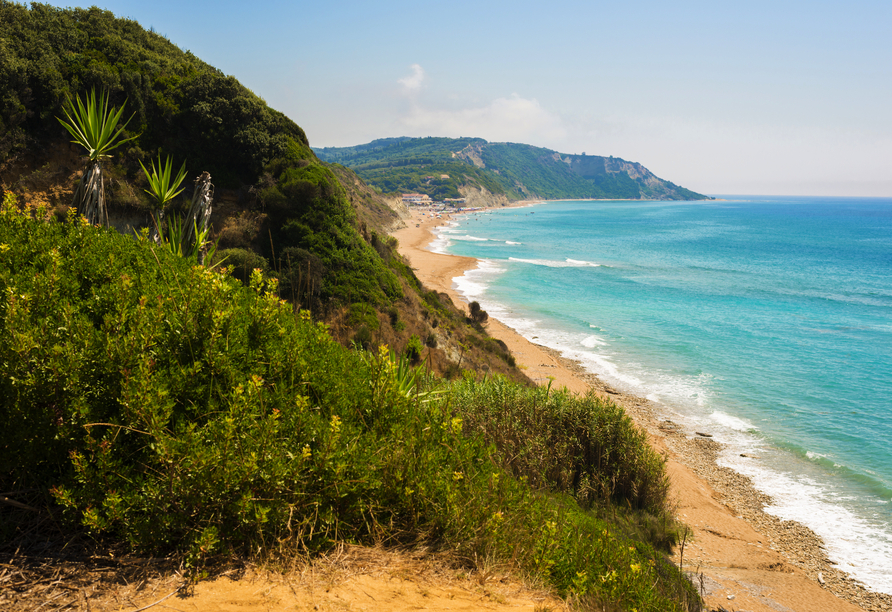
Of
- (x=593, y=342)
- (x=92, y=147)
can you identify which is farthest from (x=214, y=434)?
(x=593, y=342)

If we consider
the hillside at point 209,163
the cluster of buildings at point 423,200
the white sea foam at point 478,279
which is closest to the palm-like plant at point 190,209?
the hillside at point 209,163

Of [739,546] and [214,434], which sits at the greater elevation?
[214,434]

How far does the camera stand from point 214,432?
319 centimetres

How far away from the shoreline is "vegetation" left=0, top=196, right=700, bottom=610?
20.9 ft

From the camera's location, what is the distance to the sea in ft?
53.1

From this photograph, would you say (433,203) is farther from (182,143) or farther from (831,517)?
(831,517)

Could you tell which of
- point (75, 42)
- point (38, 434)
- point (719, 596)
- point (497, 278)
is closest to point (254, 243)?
point (75, 42)

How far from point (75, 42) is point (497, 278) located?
133ft

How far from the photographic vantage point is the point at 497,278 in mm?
53312

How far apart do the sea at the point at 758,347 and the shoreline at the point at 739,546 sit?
0.62 m

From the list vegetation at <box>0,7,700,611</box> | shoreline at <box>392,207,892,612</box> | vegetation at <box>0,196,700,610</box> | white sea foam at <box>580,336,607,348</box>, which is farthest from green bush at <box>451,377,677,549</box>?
white sea foam at <box>580,336,607,348</box>

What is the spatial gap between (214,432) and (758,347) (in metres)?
35.4

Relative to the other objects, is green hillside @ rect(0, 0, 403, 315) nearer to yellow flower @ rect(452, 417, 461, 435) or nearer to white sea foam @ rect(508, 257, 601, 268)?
yellow flower @ rect(452, 417, 461, 435)

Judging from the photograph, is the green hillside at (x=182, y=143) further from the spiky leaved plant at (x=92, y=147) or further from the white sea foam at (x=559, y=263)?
the white sea foam at (x=559, y=263)
